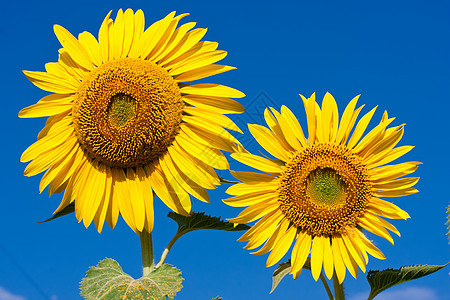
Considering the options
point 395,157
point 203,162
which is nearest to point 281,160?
point 203,162

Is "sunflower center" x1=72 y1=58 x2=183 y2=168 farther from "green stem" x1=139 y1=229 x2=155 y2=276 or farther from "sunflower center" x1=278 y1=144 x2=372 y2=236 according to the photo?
"sunflower center" x1=278 y1=144 x2=372 y2=236

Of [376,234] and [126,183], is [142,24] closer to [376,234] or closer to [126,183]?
[126,183]

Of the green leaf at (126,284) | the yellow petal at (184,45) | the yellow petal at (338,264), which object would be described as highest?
the yellow petal at (184,45)

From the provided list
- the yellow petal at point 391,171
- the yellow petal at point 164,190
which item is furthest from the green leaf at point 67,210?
the yellow petal at point 391,171

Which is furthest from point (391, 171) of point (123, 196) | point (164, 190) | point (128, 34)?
→ point (128, 34)

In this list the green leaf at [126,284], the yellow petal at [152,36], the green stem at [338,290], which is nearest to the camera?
the green leaf at [126,284]

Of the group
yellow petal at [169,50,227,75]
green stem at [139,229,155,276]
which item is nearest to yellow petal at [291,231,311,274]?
green stem at [139,229,155,276]

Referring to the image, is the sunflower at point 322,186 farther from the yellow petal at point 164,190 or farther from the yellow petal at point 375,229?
the yellow petal at point 164,190

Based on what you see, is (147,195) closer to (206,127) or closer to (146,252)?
(146,252)
